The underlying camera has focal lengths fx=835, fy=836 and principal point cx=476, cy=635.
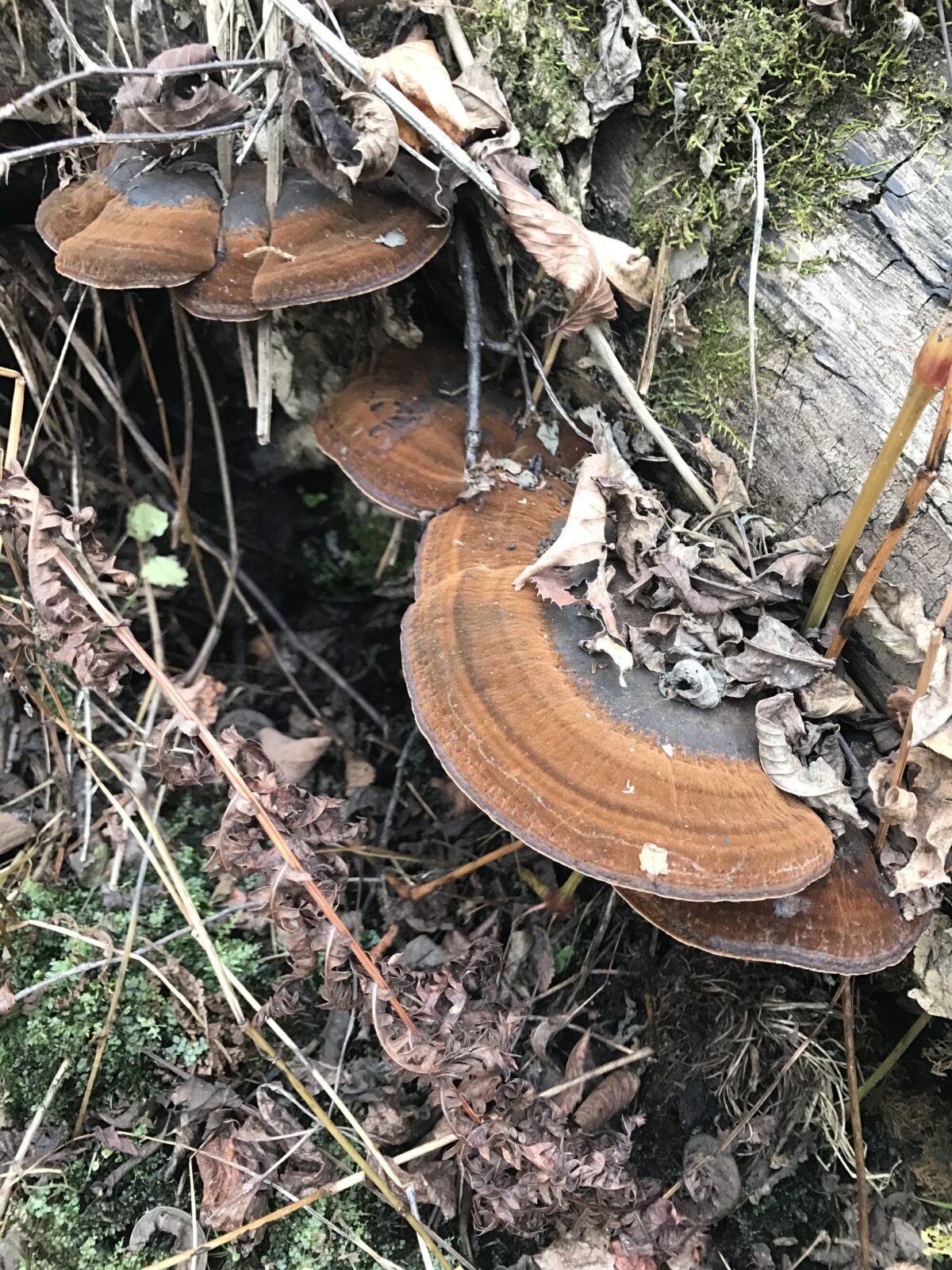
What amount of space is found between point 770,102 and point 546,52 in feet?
2.16

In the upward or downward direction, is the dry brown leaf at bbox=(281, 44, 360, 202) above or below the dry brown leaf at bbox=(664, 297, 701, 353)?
above

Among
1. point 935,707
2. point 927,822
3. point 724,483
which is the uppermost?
point 724,483

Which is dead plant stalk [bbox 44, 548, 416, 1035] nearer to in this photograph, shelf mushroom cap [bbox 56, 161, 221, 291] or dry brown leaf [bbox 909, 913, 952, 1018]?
shelf mushroom cap [bbox 56, 161, 221, 291]

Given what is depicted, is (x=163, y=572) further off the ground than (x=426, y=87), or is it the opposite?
(x=426, y=87)

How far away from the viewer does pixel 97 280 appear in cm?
232

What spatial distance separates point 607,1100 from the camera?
8.55 feet

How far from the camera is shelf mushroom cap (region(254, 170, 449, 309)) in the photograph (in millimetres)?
2309

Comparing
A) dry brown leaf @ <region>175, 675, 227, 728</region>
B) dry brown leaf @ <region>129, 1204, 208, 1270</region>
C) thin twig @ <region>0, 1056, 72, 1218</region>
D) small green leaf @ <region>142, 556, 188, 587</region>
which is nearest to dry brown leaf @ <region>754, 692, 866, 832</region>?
dry brown leaf @ <region>175, 675, 227, 728</region>

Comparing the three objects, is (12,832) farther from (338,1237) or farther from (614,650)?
(614,650)

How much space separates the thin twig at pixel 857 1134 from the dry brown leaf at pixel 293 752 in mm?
2036

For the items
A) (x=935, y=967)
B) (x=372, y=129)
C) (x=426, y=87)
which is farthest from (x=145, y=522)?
(x=935, y=967)

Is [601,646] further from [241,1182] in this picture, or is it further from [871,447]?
[241,1182]

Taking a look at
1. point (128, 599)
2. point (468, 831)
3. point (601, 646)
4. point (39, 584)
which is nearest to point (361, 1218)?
point (468, 831)

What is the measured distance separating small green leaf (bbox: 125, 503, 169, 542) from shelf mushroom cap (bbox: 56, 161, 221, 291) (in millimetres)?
1195
